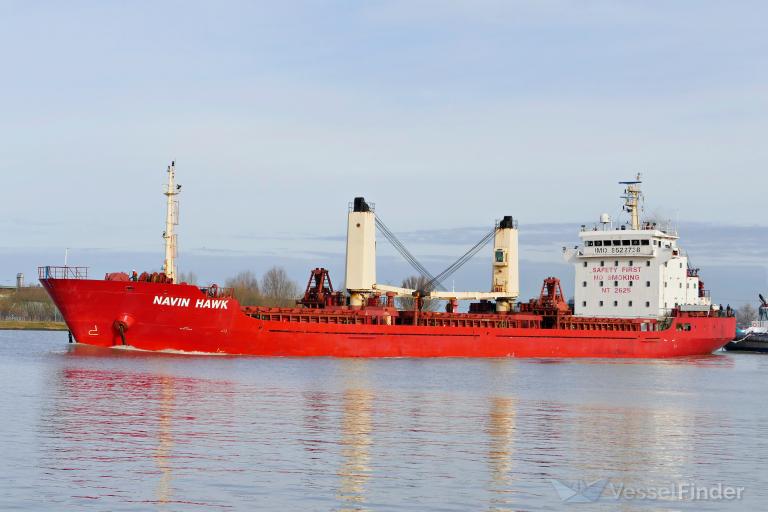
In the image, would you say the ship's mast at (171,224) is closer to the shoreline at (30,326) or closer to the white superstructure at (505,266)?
the white superstructure at (505,266)

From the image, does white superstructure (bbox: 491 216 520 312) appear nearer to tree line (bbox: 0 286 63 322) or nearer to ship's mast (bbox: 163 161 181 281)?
ship's mast (bbox: 163 161 181 281)

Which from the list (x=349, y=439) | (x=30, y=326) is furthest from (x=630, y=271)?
(x=30, y=326)

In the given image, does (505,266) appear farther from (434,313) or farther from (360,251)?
(360,251)

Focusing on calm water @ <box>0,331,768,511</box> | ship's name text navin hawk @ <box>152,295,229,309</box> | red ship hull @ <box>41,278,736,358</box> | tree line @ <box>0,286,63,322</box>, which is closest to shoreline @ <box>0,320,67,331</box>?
tree line @ <box>0,286,63,322</box>

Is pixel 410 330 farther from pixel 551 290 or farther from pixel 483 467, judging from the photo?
pixel 483 467

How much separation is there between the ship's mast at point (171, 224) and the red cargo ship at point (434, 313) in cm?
4

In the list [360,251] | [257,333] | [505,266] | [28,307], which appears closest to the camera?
[257,333]

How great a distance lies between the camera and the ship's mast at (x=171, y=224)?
41438 mm

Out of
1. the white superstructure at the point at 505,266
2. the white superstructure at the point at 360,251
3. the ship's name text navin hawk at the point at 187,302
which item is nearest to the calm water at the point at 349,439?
the ship's name text navin hawk at the point at 187,302

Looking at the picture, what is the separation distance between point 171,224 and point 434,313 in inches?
496

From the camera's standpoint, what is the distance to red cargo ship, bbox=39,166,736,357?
124 ft

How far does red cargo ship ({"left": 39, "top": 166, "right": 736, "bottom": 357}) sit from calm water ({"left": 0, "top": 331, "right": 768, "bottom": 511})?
3.77 m

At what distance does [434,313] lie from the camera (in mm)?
47312

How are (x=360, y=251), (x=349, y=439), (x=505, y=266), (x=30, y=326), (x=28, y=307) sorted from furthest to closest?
(x=28, y=307), (x=30, y=326), (x=505, y=266), (x=360, y=251), (x=349, y=439)
